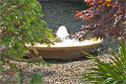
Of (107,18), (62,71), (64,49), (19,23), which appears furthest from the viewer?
(64,49)

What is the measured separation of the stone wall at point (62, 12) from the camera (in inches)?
399

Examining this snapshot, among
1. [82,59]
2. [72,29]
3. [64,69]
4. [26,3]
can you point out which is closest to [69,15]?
[72,29]

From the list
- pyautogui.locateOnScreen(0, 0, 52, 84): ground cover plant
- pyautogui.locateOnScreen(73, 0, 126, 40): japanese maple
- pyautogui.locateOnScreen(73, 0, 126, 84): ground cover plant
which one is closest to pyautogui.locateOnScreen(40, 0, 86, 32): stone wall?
pyautogui.locateOnScreen(73, 0, 126, 40): japanese maple

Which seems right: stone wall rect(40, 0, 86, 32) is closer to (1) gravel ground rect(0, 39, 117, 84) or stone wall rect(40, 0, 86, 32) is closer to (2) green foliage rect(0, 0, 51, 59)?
(1) gravel ground rect(0, 39, 117, 84)

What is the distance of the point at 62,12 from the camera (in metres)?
11.3

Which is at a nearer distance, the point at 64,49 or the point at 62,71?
the point at 62,71

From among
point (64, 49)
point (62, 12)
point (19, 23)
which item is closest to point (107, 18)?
point (19, 23)

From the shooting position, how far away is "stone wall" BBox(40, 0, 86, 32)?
33.2ft

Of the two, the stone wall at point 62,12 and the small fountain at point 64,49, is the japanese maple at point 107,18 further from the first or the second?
the stone wall at point 62,12

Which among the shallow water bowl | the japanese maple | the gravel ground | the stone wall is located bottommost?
the gravel ground

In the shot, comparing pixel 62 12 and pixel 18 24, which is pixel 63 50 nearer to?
pixel 18 24

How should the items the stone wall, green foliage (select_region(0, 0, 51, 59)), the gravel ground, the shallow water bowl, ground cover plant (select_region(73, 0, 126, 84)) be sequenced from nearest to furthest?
green foliage (select_region(0, 0, 51, 59)) < ground cover plant (select_region(73, 0, 126, 84)) < the gravel ground < the shallow water bowl < the stone wall

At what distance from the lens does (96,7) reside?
3781mm

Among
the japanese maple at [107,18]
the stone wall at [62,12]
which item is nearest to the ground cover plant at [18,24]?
the japanese maple at [107,18]
